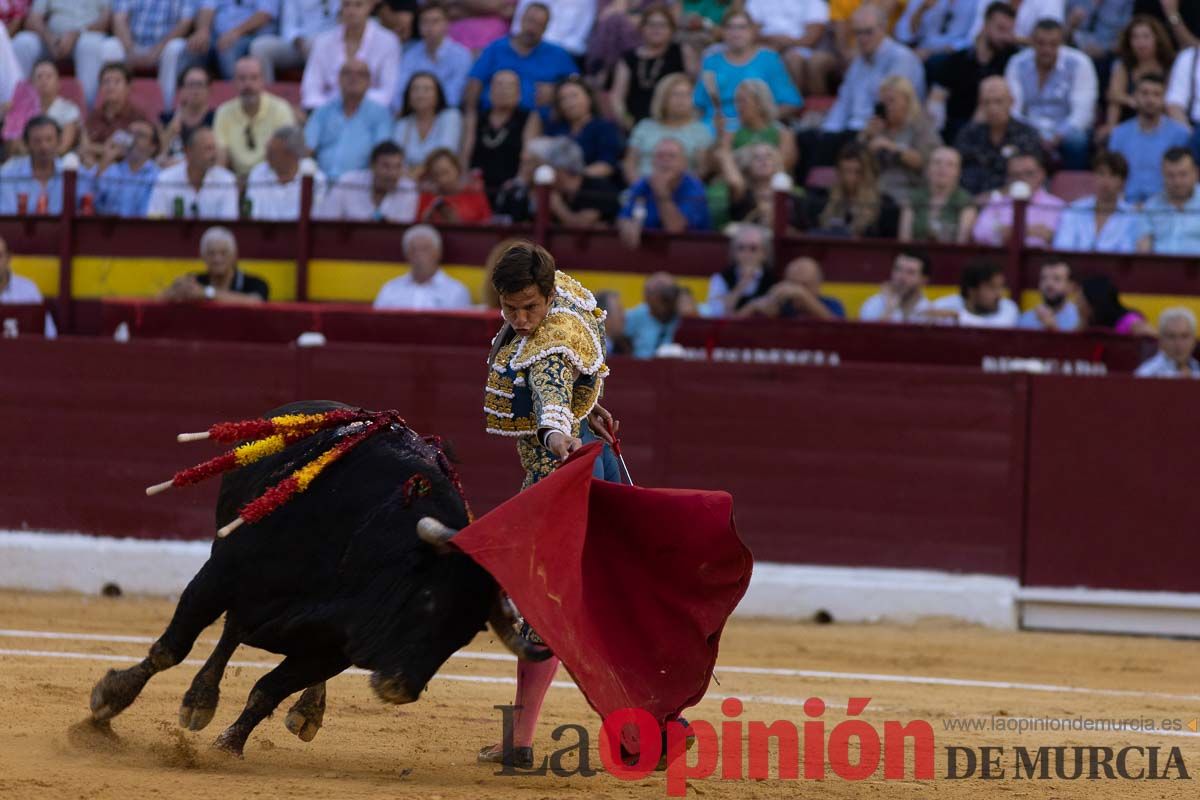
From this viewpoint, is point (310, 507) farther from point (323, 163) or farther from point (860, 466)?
point (323, 163)

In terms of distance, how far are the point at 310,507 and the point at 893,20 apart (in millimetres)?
6575

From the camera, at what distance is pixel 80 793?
4305 millimetres

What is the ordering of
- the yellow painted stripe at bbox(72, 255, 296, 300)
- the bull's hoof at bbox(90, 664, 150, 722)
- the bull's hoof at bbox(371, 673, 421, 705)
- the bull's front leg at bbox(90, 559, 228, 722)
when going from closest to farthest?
the bull's hoof at bbox(371, 673, 421, 705) → the bull's front leg at bbox(90, 559, 228, 722) → the bull's hoof at bbox(90, 664, 150, 722) → the yellow painted stripe at bbox(72, 255, 296, 300)

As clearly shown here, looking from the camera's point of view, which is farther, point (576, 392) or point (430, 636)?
point (576, 392)

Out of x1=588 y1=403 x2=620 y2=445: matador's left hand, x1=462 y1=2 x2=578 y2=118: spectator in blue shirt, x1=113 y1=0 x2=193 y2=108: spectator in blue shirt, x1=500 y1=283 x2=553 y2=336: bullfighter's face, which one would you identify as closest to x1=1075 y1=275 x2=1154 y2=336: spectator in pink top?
x1=462 y1=2 x2=578 y2=118: spectator in blue shirt

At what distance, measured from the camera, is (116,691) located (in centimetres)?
494

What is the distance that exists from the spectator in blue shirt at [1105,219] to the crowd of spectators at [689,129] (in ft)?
0.04

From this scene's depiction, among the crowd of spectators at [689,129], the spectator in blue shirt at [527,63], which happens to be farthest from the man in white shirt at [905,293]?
the spectator in blue shirt at [527,63]

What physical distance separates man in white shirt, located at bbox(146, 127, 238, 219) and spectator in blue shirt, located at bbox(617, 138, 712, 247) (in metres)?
2.20

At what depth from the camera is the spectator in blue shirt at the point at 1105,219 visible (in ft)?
29.1

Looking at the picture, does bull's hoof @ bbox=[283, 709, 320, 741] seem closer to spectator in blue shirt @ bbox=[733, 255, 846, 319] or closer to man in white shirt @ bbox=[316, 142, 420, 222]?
spectator in blue shirt @ bbox=[733, 255, 846, 319]

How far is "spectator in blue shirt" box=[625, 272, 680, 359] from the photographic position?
8945 mm

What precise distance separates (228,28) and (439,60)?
63.7 inches

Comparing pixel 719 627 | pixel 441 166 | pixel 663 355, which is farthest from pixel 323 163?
pixel 719 627
